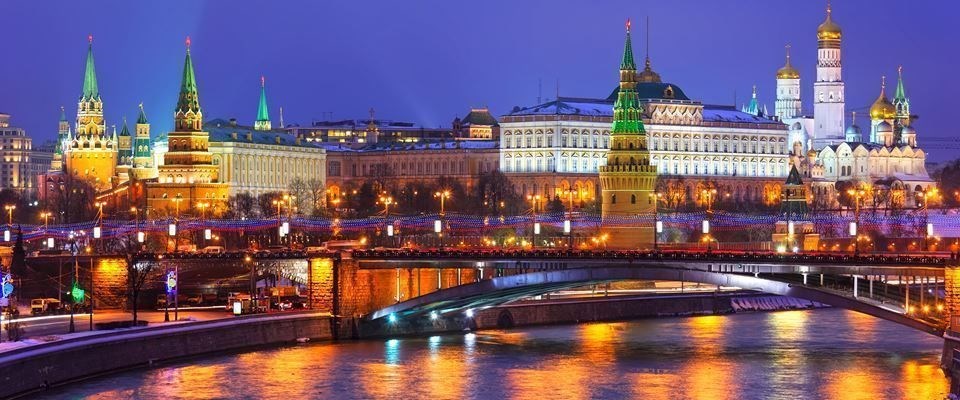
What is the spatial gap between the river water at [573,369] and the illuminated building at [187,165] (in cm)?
9245

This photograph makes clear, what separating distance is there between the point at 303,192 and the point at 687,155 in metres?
37.6

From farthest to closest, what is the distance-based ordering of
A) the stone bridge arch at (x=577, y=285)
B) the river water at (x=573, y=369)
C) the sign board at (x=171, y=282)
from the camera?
1. the sign board at (x=171, y=282)
2. the stone bridge arch at (x=577, y=285)
3. the river water at (x=573, y=369)

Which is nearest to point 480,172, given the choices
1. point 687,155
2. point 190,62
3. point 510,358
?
point 687,155

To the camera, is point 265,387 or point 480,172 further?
point 480,172

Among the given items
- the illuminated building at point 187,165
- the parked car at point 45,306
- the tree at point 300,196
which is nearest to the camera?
the parked car at point 45,306

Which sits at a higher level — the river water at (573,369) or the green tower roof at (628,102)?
the green tower roof at (628,102)

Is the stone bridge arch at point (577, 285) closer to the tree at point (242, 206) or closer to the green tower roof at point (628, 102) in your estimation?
the green tower roof at point (628, 102)

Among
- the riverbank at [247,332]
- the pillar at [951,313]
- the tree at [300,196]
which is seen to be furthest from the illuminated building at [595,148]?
the pillar at [951,313]

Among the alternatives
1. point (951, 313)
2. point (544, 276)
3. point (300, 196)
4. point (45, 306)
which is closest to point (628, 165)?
point (300, 196)

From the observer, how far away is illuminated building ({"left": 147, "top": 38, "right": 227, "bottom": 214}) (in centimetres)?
17400

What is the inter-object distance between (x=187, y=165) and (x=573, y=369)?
111461mm

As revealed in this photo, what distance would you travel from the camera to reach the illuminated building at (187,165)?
174000mm

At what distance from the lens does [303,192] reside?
183m

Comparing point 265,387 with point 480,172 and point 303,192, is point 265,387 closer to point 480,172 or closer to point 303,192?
point 303,192
